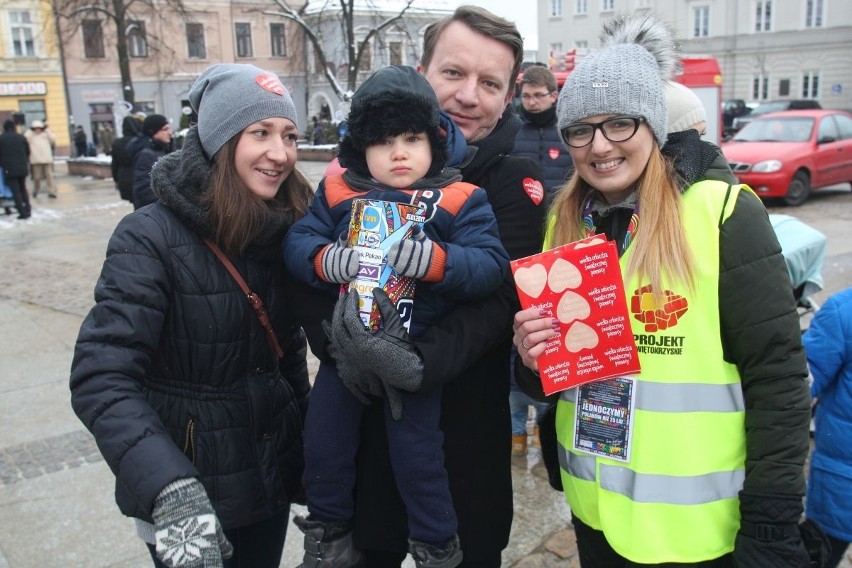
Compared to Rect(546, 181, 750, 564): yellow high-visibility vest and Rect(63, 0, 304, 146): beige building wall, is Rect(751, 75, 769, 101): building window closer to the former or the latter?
Rect(63, 0, 304, 146): beige building wall

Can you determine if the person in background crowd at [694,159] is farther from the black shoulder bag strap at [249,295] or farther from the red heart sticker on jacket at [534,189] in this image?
the black shoulder bag strap at [249,295]

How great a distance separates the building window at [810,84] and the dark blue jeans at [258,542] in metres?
50.7

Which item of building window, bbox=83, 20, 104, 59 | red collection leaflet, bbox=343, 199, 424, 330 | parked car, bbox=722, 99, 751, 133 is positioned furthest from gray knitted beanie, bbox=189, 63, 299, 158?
building window, bbox=83, 20, 104, 59

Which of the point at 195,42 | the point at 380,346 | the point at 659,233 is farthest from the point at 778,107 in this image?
the point at 195,42

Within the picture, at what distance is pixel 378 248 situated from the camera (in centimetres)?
192

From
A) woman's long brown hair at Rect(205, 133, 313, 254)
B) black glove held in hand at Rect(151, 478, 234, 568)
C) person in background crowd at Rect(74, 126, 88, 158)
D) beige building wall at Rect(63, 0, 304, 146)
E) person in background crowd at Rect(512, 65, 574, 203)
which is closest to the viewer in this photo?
black glove held in hand at Rect(151, 478, 234, 568)

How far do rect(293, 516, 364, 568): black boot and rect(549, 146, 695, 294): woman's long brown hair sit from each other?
1.08 metres

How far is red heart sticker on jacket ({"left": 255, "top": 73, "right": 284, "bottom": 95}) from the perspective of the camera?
216 cm

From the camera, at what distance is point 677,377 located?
5.92 feet

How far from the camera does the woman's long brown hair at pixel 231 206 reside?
2.03 metres

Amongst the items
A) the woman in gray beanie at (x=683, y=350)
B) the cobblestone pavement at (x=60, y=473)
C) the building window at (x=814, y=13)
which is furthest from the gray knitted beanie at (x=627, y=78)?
the building window at (x=814, y=13)

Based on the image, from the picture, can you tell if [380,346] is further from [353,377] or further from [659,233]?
[659,233]

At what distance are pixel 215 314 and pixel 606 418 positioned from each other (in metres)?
1.12

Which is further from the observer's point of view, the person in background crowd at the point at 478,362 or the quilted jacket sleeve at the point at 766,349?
the person in background crowd at the point at 478,362
